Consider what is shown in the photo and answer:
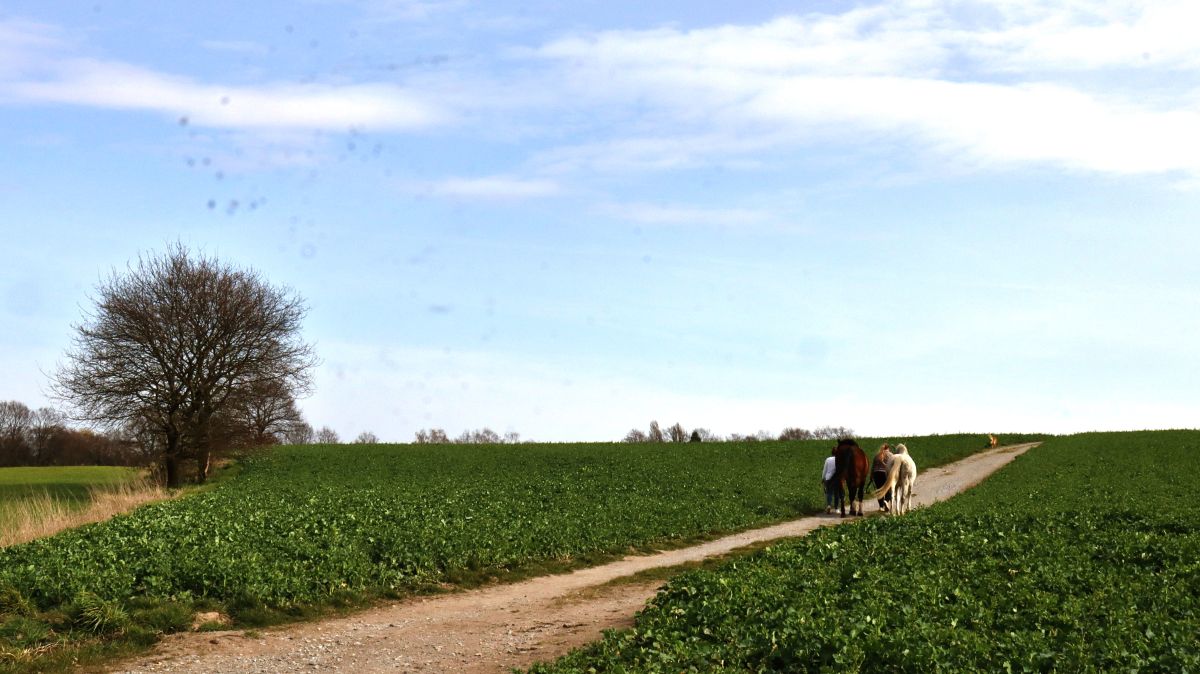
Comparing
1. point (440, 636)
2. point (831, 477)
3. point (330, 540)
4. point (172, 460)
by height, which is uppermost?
point (172, 460)

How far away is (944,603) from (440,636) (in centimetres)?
778

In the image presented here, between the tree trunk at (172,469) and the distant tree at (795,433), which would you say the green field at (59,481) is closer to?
the tree trunk at (172,469)

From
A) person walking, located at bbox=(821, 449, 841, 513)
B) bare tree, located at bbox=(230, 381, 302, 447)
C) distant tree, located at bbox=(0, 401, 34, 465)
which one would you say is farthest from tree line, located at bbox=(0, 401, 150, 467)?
person walking, located at bbox=(821, 449, 841, 513)

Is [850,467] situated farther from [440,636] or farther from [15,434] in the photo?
[15,434]

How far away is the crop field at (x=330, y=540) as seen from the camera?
1764cm

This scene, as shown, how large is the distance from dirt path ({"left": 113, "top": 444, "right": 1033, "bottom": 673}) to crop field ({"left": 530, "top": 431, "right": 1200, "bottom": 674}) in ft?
5.36

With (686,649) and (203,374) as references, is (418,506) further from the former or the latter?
(203,374)

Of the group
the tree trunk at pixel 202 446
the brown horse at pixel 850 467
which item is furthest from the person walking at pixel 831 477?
the tree trunk at pixel 202 446

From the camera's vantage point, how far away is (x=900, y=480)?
32125 mm

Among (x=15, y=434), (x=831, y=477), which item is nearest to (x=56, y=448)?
(x=15, y=434)

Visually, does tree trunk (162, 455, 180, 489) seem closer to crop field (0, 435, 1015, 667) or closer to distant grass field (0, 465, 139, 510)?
distant grass field (0, 465, 139, 510)

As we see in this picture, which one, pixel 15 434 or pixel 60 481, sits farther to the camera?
pixel 15 434

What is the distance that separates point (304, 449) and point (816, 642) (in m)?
58.8

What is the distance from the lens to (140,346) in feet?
172
